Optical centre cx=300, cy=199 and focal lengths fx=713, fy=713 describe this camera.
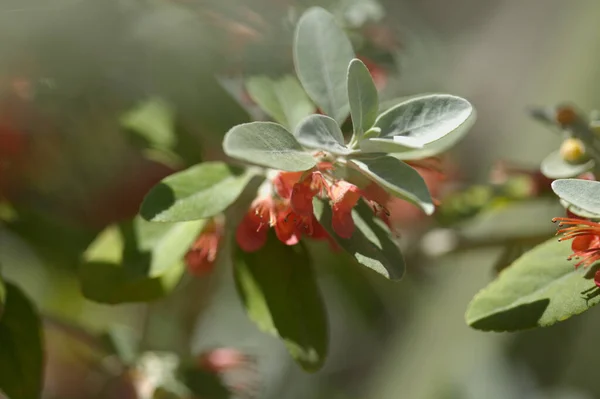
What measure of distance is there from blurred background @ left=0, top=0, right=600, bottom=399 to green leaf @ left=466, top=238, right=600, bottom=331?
31cm

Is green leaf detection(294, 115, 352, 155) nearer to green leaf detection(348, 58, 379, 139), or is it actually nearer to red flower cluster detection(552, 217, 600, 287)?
green leaf detection(348, 58, 379, 139)

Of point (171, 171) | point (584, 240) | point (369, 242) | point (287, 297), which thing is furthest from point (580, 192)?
point (171, 171)

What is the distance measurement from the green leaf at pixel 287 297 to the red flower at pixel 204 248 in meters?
0.05

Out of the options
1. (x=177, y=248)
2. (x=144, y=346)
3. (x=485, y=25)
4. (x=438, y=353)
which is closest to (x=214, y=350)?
(x=144, y=346)

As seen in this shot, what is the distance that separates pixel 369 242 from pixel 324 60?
0.58 feet

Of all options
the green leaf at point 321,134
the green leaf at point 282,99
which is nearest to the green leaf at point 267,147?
the green leaf at point 321,134

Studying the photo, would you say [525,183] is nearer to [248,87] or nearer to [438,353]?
[248,87]

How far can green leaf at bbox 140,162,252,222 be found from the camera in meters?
0.64

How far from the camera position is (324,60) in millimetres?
677

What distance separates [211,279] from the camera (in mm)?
1263

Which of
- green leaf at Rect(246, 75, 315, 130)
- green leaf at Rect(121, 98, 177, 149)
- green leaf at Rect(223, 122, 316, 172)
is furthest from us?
green leaf at Rect(121, 98, 177, 149)

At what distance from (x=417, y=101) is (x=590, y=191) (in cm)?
16

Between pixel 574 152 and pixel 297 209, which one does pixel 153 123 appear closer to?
pixel 297 209

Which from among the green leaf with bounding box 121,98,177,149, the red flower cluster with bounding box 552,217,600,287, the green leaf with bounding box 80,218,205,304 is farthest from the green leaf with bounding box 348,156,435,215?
the green leaf with bounding box 121,98,177,149
